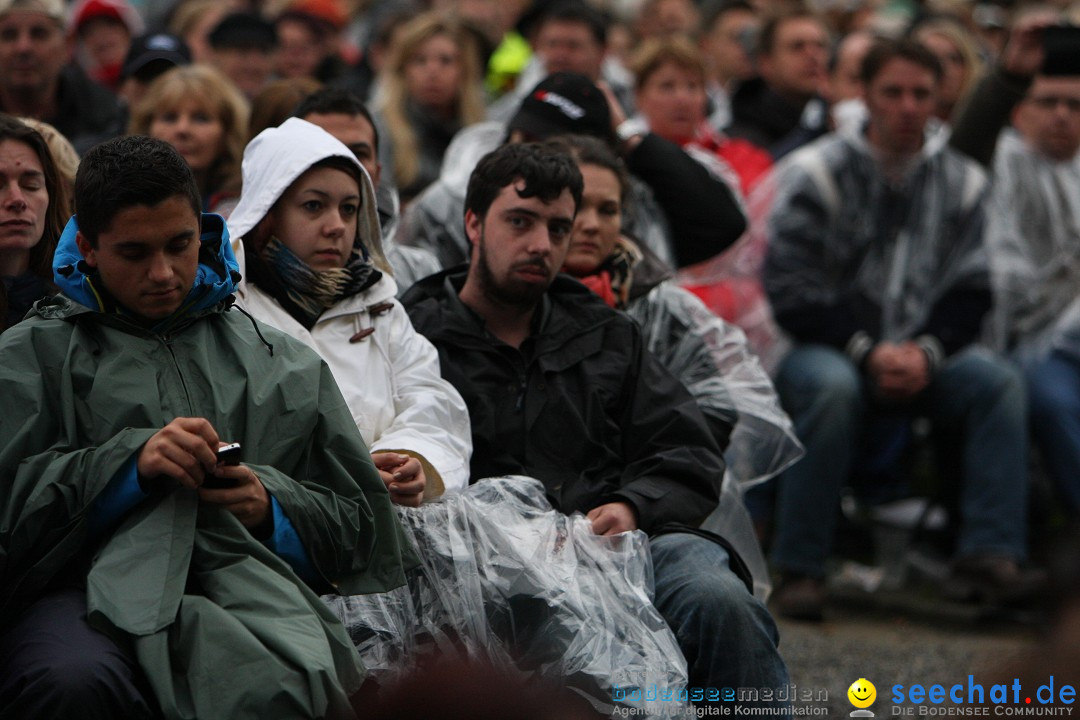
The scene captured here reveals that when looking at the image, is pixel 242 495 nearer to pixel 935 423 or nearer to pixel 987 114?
pixel 935 423

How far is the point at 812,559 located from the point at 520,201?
274 cm

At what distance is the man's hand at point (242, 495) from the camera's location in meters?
3.41

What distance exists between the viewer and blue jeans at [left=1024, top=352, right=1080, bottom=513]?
7.09m

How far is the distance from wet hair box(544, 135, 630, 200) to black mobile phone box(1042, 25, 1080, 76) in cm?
309

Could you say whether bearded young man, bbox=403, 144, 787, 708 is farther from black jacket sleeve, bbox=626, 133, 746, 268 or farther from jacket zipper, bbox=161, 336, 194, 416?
black jacket sleeve, bbox=626, 133, 746, 268

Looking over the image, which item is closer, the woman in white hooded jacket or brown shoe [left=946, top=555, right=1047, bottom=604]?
the woman in white hooded jacket

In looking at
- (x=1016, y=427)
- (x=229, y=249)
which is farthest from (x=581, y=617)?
(x=1016, y=427)

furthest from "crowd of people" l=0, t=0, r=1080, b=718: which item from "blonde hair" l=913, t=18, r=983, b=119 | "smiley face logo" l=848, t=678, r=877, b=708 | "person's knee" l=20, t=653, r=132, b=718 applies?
"blonde hair" l=913, t=18, r=983, b=119

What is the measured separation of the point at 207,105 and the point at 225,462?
3237 millimetres

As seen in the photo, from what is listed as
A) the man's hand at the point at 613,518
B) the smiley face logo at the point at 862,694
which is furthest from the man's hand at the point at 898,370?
the man's hand at the point at 613,518

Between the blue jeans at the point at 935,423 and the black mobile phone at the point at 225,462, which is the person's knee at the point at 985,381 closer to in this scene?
the blue jeans at the point at 935,423

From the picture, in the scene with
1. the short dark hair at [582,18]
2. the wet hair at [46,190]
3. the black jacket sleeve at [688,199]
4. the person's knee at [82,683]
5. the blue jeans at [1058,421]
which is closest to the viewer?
the person's knee at [82,683]

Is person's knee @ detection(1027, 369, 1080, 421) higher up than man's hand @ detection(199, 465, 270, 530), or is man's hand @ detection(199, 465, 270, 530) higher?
man's hand @ detection(199, 465, 270, 530)

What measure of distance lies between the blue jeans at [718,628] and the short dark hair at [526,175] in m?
1.23
